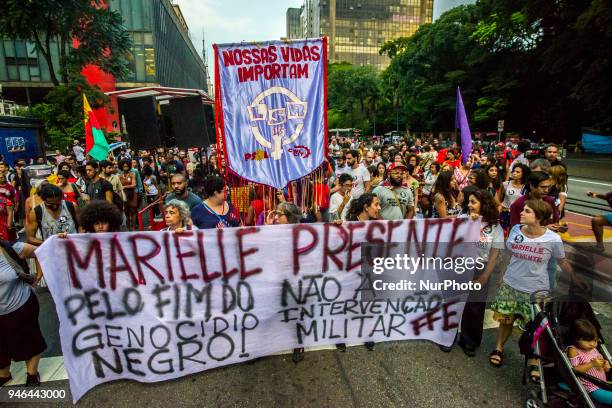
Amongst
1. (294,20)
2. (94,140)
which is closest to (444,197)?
(94,140)

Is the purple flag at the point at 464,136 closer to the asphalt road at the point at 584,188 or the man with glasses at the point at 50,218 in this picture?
the asphalt road at the point at 584,188

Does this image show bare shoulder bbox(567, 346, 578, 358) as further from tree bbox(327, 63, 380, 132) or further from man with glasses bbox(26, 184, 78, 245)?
tree bbox(327, 63, 380, 132)

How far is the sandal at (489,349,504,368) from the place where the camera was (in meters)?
3.36

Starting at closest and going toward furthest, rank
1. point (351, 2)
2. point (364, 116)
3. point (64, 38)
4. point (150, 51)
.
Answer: point (64, 38), point (150, 51), point (364, 116), point (351, 2)

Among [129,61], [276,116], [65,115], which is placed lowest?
[276,116]

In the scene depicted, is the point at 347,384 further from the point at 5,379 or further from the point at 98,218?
the point at 5,379

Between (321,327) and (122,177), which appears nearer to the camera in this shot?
(321,327)

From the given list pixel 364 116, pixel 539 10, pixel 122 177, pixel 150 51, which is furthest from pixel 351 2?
pixel 122 177

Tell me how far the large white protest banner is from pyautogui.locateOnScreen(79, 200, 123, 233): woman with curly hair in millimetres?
295

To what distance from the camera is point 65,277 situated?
302 centimetres

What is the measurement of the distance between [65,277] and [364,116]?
217 feet

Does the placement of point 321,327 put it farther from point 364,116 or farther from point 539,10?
point 364,116

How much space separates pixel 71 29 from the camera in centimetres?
2047

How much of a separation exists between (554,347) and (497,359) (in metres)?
0.83
